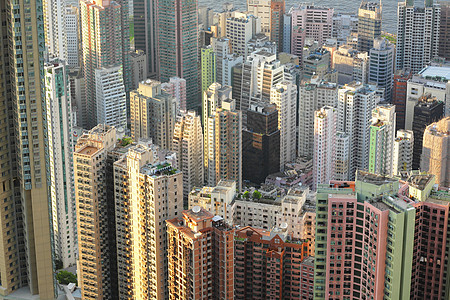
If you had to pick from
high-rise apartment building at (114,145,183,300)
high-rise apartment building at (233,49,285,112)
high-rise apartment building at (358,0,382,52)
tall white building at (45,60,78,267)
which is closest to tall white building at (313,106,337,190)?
high-rise apartment building at (233,49,285,112)

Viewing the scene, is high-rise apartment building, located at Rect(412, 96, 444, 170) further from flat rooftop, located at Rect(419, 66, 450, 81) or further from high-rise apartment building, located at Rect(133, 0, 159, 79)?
high-rise apartment building, located at Rect(133, 0, 159, 79)

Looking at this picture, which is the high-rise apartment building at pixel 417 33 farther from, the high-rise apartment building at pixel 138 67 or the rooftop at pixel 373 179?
the rooftop at pixel 373 179

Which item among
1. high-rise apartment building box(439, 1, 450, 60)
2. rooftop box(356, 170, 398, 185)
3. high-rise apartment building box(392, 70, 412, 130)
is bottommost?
high-rise apartment building box(392, 70, 412, 130)

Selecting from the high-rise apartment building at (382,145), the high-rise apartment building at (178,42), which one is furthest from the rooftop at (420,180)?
the high-rise apartment building at (178,42)

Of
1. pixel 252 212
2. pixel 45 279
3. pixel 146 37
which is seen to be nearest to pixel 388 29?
pixel 146 37

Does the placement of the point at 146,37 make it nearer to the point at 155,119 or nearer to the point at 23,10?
the point at 155,119
